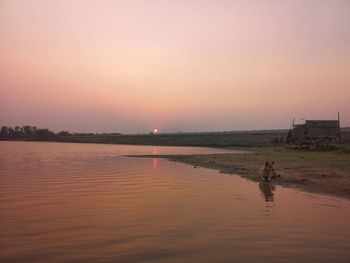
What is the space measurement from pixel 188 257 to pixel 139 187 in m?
13.1

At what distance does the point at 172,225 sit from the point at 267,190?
9.27 meters

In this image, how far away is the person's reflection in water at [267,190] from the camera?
18.2 meters

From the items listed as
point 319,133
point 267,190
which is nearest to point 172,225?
point 267,190

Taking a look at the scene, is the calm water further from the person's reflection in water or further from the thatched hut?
the thatched hut

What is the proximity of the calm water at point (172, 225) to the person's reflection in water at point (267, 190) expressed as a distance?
0.04 metres

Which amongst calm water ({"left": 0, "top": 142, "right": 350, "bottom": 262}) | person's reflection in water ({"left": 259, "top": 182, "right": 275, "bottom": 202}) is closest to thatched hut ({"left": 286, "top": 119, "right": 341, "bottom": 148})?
person's reflection in water ({"left": 259, "top": 182, "right": 275, "bottom": 202})

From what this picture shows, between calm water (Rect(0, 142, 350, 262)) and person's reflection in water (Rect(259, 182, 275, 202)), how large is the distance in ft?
0.13

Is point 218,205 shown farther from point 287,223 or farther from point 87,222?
point 87,222

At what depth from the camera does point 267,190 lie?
20.8 metres

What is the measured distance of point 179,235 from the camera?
11305mm

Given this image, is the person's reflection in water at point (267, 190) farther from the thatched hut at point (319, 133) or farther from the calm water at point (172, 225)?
the thatched hut at point (319, 133)

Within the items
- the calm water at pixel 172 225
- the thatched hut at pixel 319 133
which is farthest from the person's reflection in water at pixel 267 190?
the thatched hut at pixel 319 133

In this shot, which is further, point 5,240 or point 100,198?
point 100,198

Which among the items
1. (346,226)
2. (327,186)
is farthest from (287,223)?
(327,186)
